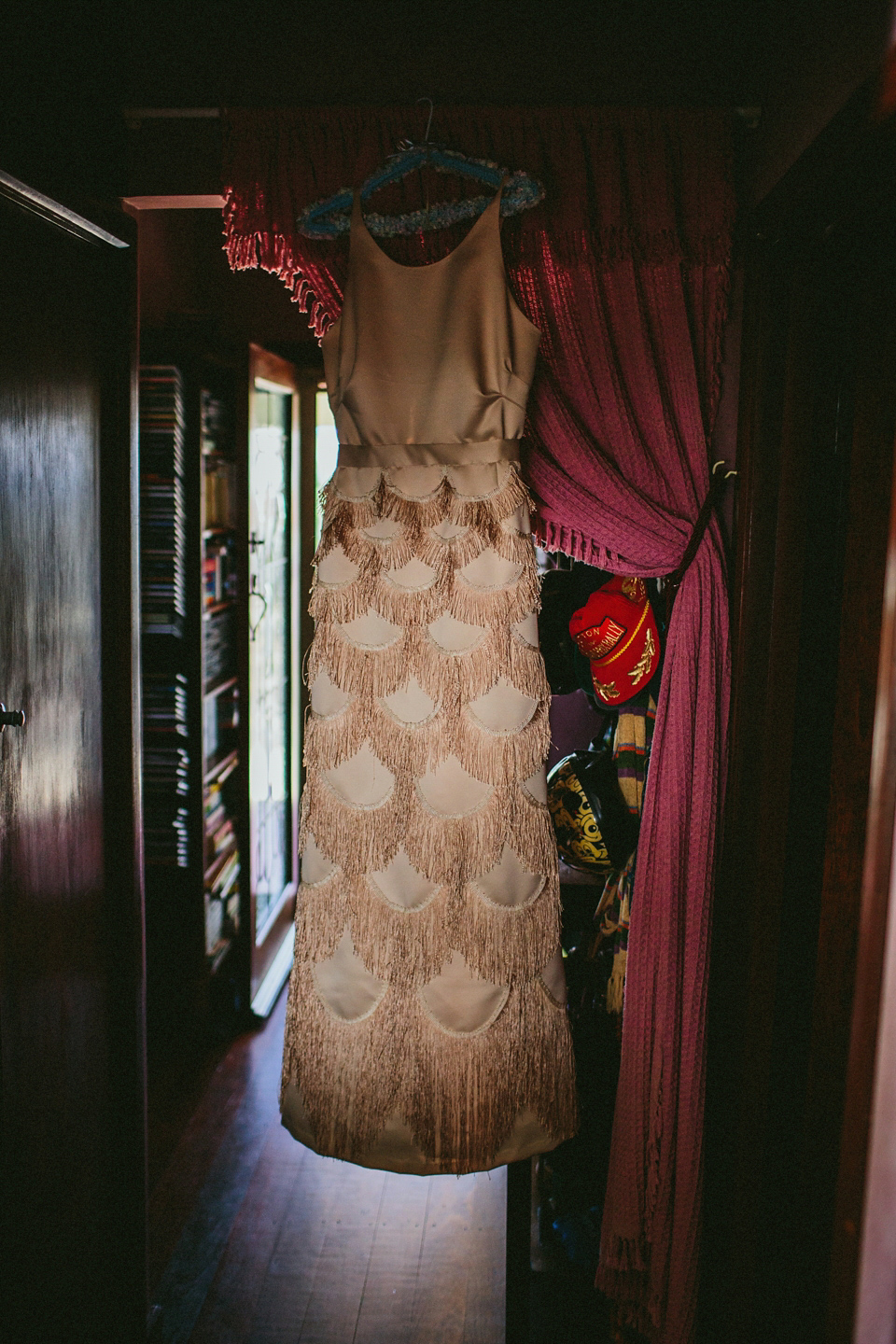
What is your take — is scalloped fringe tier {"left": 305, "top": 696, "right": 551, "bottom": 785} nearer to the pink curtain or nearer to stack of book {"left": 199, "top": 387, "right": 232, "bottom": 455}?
the pink curtain

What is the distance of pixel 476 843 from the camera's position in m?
1.70

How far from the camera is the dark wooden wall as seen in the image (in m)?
1.49

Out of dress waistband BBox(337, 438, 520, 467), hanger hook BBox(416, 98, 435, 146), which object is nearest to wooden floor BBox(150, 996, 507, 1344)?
dress waistband BBox(337, 438, 520, 467)

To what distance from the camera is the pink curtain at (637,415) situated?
67.2 inches

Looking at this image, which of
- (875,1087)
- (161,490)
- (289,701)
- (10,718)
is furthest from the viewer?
(289,701)

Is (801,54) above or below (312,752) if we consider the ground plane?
above

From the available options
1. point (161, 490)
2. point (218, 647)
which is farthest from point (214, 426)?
point (218, 647)

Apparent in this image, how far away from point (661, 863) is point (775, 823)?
8.7 inches

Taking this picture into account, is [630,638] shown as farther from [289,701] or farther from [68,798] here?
[289,701]

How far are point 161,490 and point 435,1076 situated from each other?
1775mm

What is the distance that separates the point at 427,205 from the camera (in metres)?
1.72

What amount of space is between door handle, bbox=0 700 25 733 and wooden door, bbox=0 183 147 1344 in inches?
1.2

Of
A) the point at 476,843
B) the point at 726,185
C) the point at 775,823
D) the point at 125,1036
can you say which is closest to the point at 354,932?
the point at 476,843

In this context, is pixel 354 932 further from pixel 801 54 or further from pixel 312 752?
pixel 801 54
